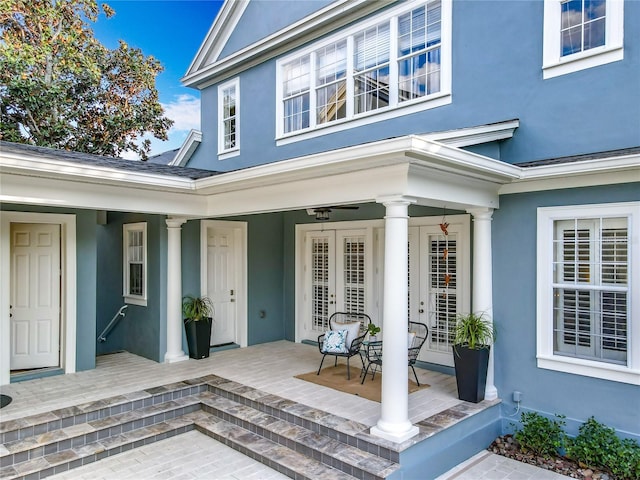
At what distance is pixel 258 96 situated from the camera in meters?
8.99

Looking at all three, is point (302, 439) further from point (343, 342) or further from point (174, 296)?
point (174, 296)

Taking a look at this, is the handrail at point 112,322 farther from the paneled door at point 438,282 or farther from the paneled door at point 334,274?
the paneled door at point 438,282

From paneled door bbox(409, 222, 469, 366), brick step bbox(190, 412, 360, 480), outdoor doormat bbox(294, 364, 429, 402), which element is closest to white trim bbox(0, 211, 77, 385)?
brick step bbox(190, 412, 360, 480)

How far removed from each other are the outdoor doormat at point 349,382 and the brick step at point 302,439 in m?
1.05

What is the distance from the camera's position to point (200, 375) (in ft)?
21.9

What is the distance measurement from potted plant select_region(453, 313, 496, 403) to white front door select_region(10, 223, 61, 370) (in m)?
5.96

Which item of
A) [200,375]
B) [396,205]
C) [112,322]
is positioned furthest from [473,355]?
[112,322]

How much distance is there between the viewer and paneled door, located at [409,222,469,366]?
6477mm

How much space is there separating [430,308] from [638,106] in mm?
3667

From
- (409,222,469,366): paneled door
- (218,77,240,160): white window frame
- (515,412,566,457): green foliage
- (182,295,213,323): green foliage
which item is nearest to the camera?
(515,412,566,457): green foliage

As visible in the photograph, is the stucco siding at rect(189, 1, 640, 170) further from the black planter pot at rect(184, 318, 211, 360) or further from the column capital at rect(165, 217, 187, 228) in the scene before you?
the black planter pot at rect(184, 318, 211, 360)

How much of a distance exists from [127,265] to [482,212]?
6426 millimetres

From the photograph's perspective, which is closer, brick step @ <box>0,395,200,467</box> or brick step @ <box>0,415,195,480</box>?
brick step @ <box>0,415,195,480</box>

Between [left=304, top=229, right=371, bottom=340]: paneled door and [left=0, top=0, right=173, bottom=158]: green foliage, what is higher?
[left=0, top=0, right=173, bottom=158]: green foliage
